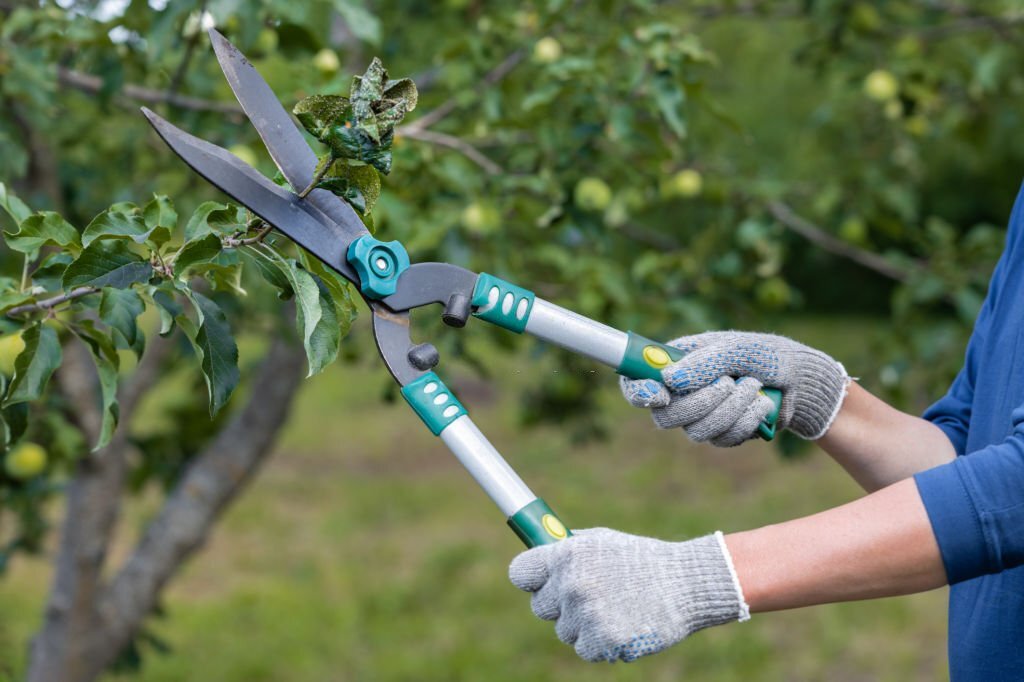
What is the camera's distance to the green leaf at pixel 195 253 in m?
1.26

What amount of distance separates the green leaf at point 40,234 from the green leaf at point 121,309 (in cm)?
15

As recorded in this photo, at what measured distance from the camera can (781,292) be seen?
298cm

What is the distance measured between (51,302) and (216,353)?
242 millimetres

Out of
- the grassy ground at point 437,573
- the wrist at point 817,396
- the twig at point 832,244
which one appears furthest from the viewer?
the grassy ground at point 437,573

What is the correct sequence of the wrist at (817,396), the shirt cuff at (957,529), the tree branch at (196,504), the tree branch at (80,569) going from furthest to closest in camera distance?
1. the tree branch at (196,504)
2. the tree branch at (80,569)
3. the wrist at (817,396)
4. the shirt cuff at (957,529)

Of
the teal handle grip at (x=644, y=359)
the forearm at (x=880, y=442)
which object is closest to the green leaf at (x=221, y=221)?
the teal handle grip at (x=644, y=359)

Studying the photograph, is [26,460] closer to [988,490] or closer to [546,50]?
[546,50]

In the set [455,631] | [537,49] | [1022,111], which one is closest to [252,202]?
[537,49]

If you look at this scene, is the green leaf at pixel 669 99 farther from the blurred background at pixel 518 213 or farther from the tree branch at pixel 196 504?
the tree branch at pixel 196 504

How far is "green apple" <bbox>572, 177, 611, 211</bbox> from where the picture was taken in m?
2.34

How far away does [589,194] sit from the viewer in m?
2.34

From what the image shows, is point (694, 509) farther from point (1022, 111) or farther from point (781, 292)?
point (781, 292)

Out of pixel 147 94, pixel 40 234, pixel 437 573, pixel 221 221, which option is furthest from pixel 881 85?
pixel 437 573

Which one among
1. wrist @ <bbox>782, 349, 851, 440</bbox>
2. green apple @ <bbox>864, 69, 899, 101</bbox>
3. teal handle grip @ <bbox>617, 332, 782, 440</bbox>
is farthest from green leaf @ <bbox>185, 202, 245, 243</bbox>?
green apple @ <bbox>864, 69, 899, 101</bbox>
